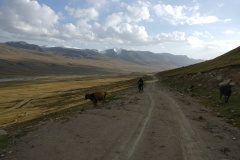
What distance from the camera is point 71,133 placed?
18.9 m

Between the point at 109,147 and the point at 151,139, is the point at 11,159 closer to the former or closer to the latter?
the point at 109,147

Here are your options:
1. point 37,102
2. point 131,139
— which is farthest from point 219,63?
point 131,139

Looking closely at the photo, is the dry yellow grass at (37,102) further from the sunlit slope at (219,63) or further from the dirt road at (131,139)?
the dirt road at (131,139)

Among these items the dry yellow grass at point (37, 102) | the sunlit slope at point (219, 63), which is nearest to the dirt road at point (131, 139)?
the dry yellow grass at point (37, 102)

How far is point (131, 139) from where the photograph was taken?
17.1 meters

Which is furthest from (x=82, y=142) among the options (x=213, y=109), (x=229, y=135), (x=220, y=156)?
(x=213, y=109)

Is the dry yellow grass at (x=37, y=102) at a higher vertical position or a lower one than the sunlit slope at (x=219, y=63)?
lower

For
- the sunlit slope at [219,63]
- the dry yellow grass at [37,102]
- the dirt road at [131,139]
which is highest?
the sunlit slope at [219,63]

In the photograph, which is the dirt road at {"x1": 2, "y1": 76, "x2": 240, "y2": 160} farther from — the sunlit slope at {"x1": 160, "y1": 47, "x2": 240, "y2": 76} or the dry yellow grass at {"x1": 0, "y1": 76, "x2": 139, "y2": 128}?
the sunlit slope at {"x1": 160, "y1": 47, "x2": 240, "y2": 76}

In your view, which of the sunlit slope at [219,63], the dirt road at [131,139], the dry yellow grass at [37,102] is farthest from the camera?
the sunlit slope at [219,63]

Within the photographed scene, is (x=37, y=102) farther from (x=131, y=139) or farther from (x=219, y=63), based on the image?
(x=131, y=139)

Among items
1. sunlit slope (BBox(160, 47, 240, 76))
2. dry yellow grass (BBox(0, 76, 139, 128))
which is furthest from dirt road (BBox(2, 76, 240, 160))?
sunlit slope (BBox(160, 47, 240, 76))

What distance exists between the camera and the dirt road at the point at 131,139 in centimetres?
1448

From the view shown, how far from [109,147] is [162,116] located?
10334 mm
